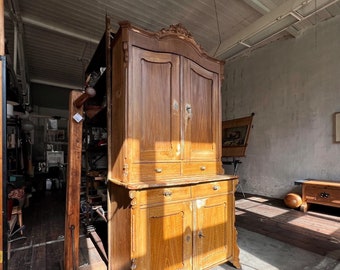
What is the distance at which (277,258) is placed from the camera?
2.27 metres

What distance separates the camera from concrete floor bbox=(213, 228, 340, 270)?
2109 millimetres

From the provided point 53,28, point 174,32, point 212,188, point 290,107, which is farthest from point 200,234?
point 53,28

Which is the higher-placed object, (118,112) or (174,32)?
(174,32)

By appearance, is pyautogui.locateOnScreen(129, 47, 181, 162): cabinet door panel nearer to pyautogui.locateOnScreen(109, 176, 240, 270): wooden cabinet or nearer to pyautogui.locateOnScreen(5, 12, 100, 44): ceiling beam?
pyautogui.locateOnScreen(109, 176, 240, 270): wooden cabinet

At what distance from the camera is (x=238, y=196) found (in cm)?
520

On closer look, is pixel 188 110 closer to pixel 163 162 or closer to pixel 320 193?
pixel 163 162

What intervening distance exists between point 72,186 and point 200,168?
1205 mm

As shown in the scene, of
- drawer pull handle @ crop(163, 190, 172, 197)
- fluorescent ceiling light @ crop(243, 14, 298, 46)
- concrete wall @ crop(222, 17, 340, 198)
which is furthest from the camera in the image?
concrete wall @ crop(222, 17, 340, 198)

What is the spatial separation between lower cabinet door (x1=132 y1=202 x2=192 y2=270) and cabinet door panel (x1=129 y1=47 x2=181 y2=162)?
440mm

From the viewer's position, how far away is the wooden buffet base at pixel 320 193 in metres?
3.53

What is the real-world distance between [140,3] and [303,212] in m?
4.65

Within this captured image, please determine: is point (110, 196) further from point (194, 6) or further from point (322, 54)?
point (322, 54)

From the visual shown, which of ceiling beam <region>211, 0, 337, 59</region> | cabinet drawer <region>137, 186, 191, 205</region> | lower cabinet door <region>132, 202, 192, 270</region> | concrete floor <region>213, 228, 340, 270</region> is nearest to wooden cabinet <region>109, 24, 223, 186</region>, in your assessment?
cabinet drawer <region>137, 186, 191, 205</region>

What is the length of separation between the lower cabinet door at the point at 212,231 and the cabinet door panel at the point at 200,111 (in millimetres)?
454
